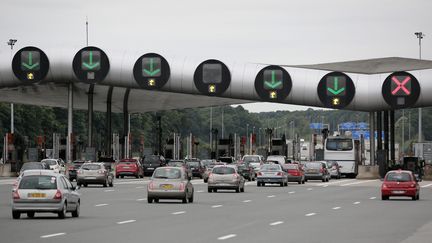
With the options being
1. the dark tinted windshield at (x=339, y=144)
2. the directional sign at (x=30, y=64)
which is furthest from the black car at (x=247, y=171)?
the directional sign at (x=30, y=64)

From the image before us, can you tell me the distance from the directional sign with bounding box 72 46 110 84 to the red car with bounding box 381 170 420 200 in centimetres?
3570

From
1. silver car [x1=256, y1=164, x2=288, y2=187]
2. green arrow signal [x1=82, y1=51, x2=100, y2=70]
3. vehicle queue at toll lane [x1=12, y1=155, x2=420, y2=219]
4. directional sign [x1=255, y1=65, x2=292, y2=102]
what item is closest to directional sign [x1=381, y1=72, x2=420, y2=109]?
directional sign [x1=255, y1=65, x2=292, y2=102]

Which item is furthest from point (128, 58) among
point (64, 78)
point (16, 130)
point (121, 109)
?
point (16, 130)

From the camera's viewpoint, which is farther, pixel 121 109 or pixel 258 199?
pixel 121 109

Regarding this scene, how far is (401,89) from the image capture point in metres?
76.6

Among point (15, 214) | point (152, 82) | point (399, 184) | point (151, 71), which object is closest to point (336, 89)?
point (152, 82)

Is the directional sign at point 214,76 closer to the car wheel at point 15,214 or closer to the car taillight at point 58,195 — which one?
the car wheel at point 15,214

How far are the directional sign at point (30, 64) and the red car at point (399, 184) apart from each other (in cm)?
3764

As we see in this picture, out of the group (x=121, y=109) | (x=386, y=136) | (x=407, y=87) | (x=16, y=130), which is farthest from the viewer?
(x=16, y=130)

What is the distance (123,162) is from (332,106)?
16.5 meters

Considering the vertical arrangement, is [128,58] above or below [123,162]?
above

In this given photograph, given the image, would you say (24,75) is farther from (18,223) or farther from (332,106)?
(18,223)

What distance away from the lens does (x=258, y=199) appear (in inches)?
1820

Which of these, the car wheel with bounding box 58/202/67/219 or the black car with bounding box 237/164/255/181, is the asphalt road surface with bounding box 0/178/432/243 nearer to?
the car wheel with bounding box 58/202/67/219
